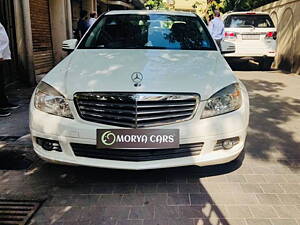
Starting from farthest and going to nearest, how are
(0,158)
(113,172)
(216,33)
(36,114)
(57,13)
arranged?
(57,13)
(216,33)
(0,158)
(113,172)
(36,114)

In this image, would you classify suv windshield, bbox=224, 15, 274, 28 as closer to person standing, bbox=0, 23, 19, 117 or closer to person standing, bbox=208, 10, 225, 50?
person standing, bbox=208, 10, 225, 50

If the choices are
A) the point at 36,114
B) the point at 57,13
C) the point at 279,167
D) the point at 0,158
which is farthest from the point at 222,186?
the point at 57,13

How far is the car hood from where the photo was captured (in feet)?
10.4

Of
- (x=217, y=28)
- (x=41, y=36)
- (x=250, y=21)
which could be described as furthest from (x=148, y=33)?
(x=250, y=21)

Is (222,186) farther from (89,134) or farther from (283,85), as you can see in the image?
(283,85)

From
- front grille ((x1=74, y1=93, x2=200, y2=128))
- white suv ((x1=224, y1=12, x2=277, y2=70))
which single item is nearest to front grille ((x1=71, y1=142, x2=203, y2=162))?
front grille ((x1=74, y1=93, x2=200, y2=128))

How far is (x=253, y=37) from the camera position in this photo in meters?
10.9

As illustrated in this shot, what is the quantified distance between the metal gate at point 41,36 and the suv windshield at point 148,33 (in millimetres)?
5079

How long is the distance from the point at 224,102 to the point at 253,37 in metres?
8.37

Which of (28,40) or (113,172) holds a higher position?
(28,40)

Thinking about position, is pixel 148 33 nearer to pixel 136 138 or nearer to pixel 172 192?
pixel 136 138

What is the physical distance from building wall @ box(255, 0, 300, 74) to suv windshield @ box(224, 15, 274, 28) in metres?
0.93

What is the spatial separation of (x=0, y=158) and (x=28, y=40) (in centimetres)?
490

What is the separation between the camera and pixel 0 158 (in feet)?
13.3
